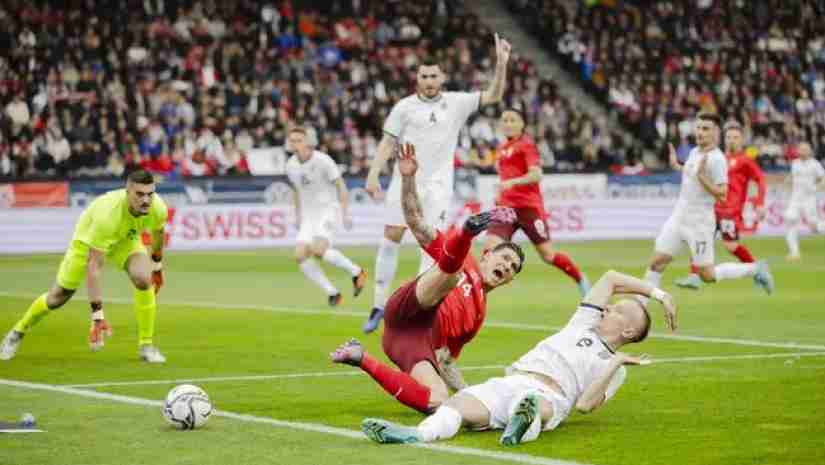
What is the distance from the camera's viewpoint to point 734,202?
23.8 m

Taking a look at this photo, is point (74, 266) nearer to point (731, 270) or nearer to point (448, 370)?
point (448, 370)

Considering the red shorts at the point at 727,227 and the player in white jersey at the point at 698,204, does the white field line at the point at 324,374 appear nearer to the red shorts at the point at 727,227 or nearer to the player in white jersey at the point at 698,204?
the player in white jersey at the point at 698,204

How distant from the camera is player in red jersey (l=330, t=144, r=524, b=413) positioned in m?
10.1

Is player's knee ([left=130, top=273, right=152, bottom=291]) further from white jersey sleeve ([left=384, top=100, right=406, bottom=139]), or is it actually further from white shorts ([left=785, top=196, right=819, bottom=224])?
white shorts ([left=785, top=196, right=819, bottom=224])

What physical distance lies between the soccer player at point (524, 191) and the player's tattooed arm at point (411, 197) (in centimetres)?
862

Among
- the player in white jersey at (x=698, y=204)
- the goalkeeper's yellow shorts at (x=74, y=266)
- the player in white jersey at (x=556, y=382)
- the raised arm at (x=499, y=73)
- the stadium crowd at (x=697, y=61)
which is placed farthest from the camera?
the stadium crowd at (x=697, y=61)

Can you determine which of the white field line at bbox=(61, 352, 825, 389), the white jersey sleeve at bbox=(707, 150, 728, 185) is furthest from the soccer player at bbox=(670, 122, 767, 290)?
the white field line at bbox=(61, 352, 825, 389)

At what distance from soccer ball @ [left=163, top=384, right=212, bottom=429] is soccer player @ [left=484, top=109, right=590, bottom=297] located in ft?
35.7

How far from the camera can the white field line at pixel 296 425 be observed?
347 inches

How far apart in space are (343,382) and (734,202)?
1241 cm

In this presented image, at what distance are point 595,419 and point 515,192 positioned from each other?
438 inches

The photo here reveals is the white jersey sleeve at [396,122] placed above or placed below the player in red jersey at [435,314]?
above

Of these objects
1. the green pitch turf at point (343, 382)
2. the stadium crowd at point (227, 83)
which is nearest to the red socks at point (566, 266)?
the green pitch turf at point (343, 382)

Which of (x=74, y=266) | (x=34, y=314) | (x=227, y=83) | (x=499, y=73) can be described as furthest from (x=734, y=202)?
(x=227, y=83)
